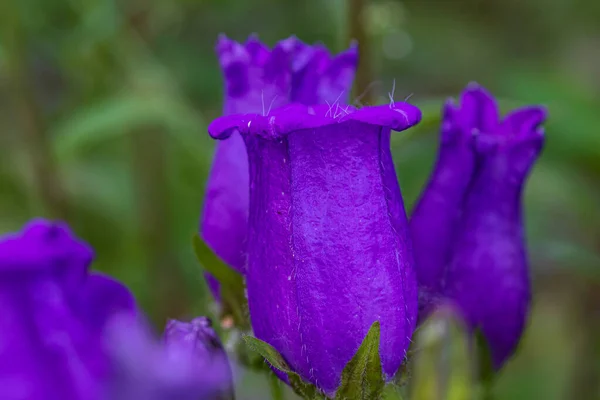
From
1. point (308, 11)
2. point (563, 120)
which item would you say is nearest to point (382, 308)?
point (563, 120)

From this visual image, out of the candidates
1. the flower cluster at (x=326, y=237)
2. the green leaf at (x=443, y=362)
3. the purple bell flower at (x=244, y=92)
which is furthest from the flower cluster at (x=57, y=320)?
the green leaf at (x=443, y=362)

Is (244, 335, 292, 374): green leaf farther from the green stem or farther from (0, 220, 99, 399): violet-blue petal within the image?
(0, 220, 99, 399): violet-blue petal

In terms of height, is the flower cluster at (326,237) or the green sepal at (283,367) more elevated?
the flower cluster at (326,237)

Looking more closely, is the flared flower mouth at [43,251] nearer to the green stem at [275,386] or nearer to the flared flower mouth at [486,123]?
the green stem at [275,386]

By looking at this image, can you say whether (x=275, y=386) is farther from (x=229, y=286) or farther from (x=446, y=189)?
(x=446, y=189)

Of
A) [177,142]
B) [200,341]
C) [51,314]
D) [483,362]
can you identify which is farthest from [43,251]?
[177,142]

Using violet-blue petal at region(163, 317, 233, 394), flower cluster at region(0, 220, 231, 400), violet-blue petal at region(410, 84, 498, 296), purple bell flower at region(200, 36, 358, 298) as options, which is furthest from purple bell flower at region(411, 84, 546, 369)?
flower cluster at region(0, 220, 231, 400)
